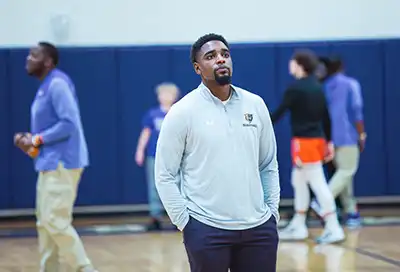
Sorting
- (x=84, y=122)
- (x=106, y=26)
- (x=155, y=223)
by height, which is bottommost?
(x=155, y=223)

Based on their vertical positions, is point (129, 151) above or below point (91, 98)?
below

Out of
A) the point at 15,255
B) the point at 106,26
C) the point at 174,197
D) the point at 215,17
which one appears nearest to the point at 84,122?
the point at 106,26

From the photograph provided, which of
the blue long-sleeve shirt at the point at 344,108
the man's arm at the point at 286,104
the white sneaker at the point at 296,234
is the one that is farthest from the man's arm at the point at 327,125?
the white sneaker at the point at 296,234

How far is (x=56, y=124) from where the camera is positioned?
6.84m

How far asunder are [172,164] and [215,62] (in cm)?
54

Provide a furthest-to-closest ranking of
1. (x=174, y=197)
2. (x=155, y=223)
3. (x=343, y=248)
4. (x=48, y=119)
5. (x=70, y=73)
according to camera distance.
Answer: (x=70, y=73), (x=155, y=223), (x=343, y=248), (x=48, y=119), (x=174, y=197)

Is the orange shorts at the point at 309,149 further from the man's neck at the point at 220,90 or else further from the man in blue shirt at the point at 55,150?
the man's neck at the point at 220,90

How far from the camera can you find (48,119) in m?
6.90

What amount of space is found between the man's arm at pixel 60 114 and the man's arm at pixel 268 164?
9.08 ft

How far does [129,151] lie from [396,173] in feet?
12.2

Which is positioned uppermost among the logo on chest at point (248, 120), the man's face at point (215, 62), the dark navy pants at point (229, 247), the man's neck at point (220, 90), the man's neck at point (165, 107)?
the man's face at point (215, 62)

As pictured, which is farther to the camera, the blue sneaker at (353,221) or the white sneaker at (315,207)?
the blue sneaker at (353,221)

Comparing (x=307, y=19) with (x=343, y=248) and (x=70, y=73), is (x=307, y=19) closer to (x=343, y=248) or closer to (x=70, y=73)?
(x=70, y=73)

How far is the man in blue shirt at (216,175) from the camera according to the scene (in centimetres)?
416
